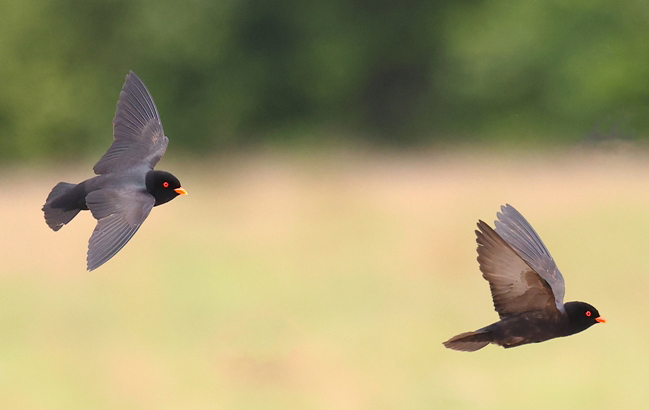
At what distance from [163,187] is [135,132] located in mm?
906

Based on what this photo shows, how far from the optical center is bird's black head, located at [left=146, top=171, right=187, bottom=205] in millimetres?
4531

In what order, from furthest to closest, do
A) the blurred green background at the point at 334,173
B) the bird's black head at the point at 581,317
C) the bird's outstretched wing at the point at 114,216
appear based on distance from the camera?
the blurred green background at the point at 334,173 < the bird's black head at the point at 581,317 < the bird's outstretched wing at the point at 114,216

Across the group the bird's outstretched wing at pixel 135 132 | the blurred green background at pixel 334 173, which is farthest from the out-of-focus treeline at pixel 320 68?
the bird's outstretched wing at pixel 135 132

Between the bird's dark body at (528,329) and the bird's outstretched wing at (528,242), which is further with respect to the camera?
the bird's outstretched wing at (528,242)

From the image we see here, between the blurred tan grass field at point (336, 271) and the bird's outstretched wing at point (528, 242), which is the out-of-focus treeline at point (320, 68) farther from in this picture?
the bird's outstretched wing at point (528, 242)

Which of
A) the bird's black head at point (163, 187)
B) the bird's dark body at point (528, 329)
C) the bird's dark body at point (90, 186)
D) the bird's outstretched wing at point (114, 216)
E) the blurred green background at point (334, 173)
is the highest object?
the blurred green background at point (334, 173)

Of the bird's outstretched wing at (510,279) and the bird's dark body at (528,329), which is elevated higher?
the bird's outstretched wing at (510,279)

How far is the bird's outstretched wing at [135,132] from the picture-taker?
203 inches

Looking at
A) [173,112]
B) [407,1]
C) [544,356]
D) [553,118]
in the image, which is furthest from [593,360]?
[407,1]

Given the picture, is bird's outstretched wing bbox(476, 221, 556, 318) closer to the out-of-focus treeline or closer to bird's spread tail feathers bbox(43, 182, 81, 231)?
bird's spread tail feathers bbox(43, 182, 81, 231)

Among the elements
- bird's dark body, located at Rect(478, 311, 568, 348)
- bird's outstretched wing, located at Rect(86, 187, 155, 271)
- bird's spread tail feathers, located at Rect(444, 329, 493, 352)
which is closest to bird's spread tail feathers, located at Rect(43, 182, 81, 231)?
bird's outstretched wing, located at Rect(86, 187, 155, 271)

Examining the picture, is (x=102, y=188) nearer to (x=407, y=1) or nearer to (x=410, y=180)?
(x=410, y=180)

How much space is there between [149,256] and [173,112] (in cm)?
1267

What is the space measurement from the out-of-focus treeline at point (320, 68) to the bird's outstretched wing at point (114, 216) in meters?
20.6
